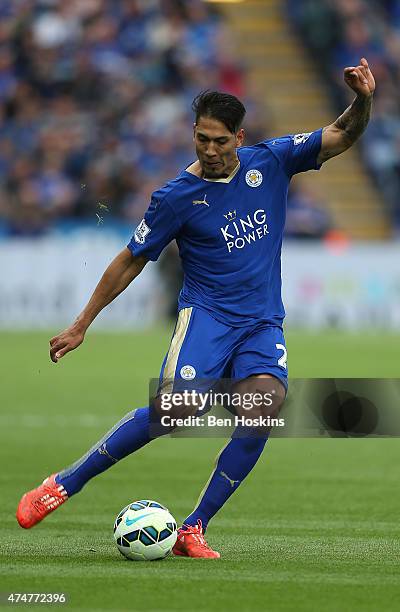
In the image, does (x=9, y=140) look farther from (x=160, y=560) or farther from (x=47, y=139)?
(x=160, y=560)

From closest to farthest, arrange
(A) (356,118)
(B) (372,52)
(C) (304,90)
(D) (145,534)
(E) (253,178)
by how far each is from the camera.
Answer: (D) (145,534) → (A) (356,118) → (E) (253,178) → (B) (372,52) → (C) (304,90)

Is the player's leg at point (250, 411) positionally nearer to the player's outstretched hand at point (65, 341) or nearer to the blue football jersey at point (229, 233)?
the blue football jersey at point (229, 233)

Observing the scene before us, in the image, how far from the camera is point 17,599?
5660 millimetres

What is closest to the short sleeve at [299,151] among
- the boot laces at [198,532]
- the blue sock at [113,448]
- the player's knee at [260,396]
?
the player's knee at [260,396]

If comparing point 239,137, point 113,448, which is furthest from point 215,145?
point 113,448

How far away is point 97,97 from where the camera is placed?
92.7 ft

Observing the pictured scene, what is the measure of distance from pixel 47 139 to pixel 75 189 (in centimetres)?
176

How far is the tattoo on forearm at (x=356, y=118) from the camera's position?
709 centimetres

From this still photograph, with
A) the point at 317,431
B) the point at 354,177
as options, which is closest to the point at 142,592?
the point at 317,431

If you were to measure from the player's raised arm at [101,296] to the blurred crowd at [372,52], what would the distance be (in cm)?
2085

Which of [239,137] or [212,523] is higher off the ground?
[239,137]

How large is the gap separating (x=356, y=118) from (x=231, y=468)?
178 cm

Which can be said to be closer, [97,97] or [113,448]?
[113,448]

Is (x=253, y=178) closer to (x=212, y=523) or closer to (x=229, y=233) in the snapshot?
(x=229, y=233)
